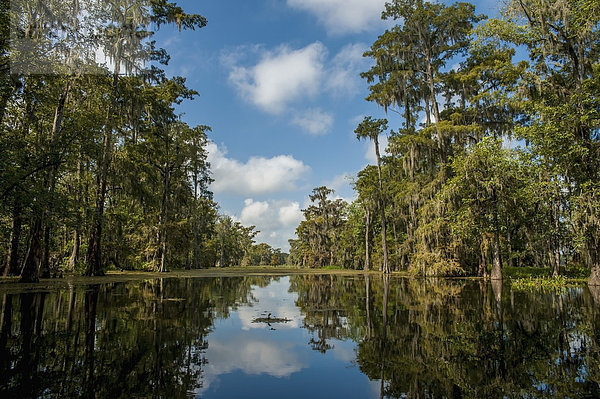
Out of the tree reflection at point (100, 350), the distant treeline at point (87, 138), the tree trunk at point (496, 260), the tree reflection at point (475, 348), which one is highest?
the distant treeline at point (87, 138)

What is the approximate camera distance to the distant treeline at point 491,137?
12625 mm

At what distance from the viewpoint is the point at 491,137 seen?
17.1m

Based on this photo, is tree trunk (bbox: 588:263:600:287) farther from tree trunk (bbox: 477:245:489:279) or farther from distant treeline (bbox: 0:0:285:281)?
distant treeline (bbox: 0:0:285:281)

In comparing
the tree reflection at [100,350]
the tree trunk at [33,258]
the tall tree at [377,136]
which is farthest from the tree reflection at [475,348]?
the tall tree at [377,136]

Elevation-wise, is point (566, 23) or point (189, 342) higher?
point (566, 23)

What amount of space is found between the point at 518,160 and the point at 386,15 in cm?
1327

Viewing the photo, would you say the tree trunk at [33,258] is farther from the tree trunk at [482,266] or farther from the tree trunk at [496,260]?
the tree trunk at [482,266]

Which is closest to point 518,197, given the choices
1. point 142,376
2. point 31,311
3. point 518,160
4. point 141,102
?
point 518,160

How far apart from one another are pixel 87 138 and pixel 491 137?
60.0 ft

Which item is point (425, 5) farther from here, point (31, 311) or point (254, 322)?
point (31, 311)

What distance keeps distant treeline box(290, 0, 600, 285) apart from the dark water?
7.49m

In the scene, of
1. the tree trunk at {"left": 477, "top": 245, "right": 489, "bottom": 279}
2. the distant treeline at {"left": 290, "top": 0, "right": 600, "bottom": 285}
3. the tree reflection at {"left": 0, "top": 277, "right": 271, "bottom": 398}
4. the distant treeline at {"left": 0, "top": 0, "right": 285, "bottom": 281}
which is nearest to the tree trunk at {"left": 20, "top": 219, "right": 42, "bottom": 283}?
the distant treeline at {"left": 0, "top": 0, "right": 285, "bottom": 281}

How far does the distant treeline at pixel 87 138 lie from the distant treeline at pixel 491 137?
15.0 m

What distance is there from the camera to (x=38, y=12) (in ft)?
42.2
